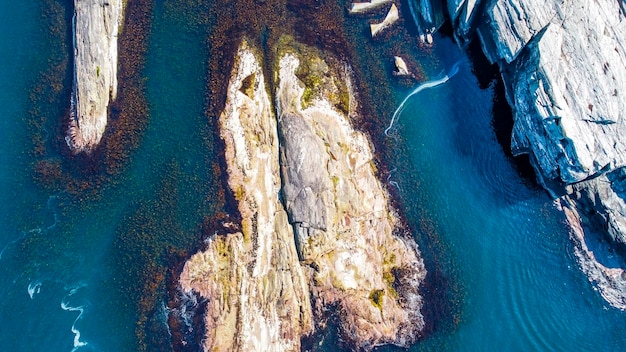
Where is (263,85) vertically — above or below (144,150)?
above

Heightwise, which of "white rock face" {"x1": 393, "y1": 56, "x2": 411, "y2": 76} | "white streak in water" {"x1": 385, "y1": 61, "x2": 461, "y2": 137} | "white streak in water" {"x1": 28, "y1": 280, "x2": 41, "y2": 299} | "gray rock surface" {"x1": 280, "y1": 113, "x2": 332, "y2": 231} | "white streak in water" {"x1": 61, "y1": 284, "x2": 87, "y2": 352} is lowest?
"white streak in water" {"x1": 61, "y1": 284, "x2": 87, "y2": 352}

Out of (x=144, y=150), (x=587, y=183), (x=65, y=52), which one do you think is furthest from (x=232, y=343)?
(x=587, y=183)

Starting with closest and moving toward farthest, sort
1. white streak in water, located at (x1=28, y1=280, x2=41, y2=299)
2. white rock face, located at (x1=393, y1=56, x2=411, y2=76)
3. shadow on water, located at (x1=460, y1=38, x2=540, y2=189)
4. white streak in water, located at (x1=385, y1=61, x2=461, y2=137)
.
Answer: white streak in water, located at (x1=28, y1=280, x2=41, y2=299), shadow on water, located at (x1=460, y1=38, x2=540, y2=189), white rock face, located at (x1=393, y1=56, x2=411, y2=76), white streak in water, located at (x1=385, y1=61, x2=461, y2=137)

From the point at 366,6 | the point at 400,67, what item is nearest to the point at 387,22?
the point at 366,6

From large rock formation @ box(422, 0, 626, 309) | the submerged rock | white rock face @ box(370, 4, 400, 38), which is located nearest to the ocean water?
large rock formation @ box(422, 0, 626, 309)

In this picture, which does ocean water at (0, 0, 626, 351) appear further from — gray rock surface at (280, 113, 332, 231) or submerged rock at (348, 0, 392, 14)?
submerged rock at (348, 0, 392, 14)

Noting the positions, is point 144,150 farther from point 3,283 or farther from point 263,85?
point 3,283

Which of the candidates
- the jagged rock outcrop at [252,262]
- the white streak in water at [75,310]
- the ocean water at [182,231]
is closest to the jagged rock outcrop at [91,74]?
the ocean water at [182,231]

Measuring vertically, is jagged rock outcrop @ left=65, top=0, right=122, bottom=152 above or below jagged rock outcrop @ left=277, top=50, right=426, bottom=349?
above

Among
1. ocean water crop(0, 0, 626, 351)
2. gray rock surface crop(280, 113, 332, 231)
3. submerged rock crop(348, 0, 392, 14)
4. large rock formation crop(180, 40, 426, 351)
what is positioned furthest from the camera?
submerged rock crop(348, 0, 392, 14)
